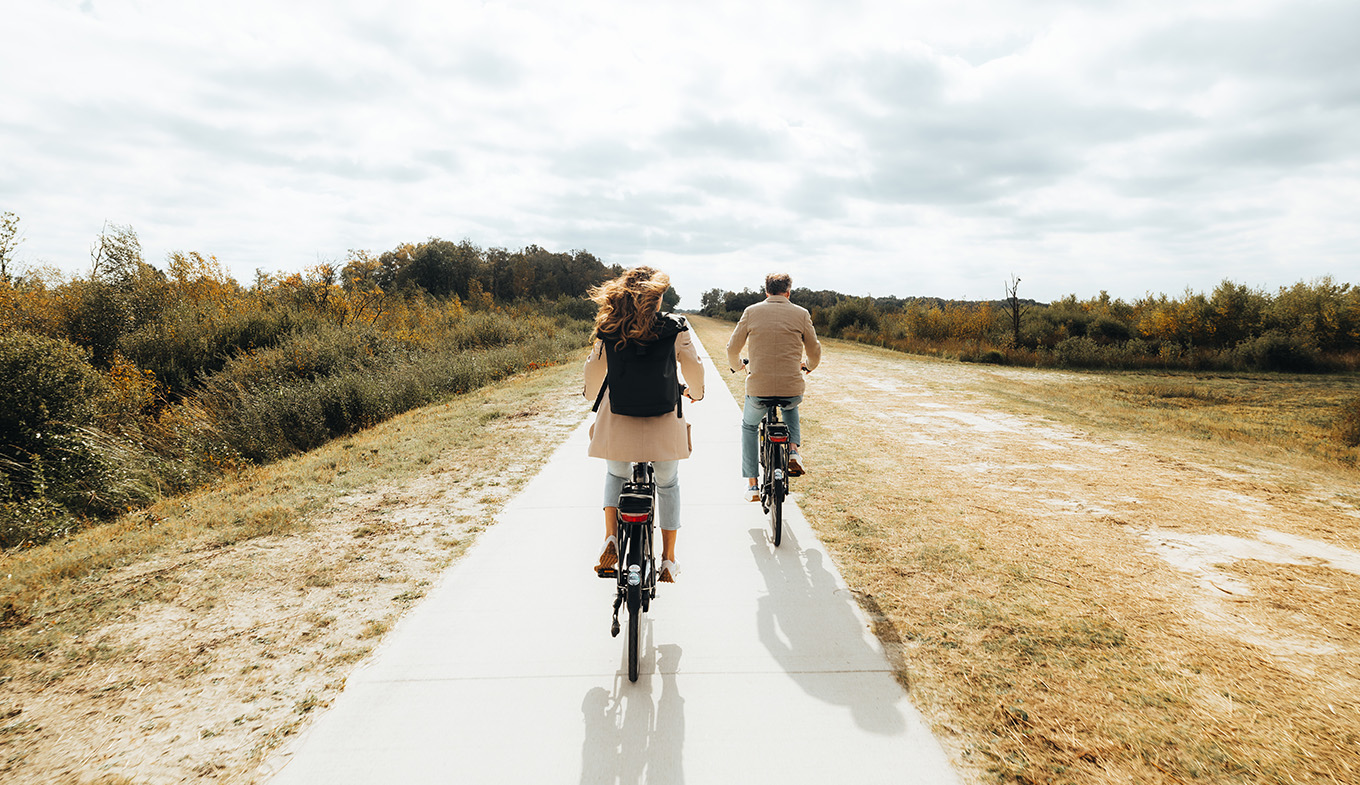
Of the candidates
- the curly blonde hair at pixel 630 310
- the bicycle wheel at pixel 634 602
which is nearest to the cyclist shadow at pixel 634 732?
the bicycle wheel at pixel 634 602

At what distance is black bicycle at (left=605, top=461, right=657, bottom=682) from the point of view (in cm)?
305

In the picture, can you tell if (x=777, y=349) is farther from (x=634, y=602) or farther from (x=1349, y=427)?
(x=1349, y=427)

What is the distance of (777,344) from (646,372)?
7.63ft

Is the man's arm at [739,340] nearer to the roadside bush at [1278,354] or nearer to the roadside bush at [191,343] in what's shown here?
the roadside bush at [191,343]

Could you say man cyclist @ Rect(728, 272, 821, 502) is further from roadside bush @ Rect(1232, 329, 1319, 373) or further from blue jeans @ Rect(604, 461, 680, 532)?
roadside bush @ Rect(1232, 329, 1319, 373)

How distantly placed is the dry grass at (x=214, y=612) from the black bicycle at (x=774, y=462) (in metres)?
2.69

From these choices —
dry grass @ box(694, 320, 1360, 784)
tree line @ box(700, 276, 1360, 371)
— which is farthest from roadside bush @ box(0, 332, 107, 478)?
tree line @ box(700, 276, 1360, 371)

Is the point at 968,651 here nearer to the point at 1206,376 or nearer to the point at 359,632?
the point at 359,632

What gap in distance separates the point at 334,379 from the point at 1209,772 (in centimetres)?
1470

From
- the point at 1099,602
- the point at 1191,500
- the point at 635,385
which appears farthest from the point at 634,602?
the point at 1191,500

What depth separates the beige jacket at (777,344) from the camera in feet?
17.1

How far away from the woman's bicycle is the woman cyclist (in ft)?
0.30

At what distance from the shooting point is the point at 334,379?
13.0m

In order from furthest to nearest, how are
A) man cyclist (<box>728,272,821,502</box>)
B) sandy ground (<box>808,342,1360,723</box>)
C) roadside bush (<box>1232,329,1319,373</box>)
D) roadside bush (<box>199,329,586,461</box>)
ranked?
roadside bush (<box>1232,329,1319,373</box>)
roadside bush (<box>199,329,586,461</box>)
man cyclist (<box>728,272,821,502</box>)
sandy ground (<box>808,342,1360,723</box>)
